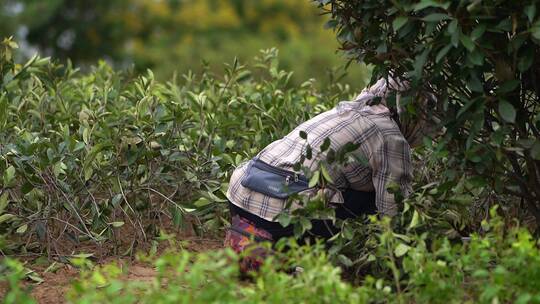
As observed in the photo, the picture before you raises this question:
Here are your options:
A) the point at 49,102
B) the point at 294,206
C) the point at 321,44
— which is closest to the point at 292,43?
the point at 321,44

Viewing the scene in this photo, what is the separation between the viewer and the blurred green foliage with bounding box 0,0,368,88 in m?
25.3

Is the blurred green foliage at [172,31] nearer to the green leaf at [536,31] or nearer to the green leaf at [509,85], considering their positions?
the green leaf at [509,85]

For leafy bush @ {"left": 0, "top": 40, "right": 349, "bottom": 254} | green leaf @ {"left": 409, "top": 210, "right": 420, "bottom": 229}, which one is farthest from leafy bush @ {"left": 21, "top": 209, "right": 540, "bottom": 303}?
leafy bush @ {"left": 0, "top": 40, "right": 349, "bottom": 254}

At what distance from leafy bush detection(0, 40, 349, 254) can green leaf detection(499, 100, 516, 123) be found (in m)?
1.67

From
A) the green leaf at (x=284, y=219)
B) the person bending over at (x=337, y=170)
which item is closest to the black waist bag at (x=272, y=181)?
the person bending over at (x=337, y=170)

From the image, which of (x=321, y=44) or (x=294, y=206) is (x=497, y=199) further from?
(x=321, y=44)

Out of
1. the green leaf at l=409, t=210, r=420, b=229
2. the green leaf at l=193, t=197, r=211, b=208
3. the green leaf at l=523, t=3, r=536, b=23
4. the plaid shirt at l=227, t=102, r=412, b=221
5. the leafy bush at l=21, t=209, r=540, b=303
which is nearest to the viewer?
the leafy bush at l=21, t=209, r=540, b=303

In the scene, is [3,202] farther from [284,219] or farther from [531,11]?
[531,11]

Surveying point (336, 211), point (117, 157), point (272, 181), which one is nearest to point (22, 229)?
point (117, 157)

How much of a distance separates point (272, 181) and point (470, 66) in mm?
1191

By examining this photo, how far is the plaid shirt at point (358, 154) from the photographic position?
4.58 m

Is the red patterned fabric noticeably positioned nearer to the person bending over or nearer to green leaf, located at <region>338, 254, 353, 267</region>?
the person bending over

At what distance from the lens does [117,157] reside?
16.6ft

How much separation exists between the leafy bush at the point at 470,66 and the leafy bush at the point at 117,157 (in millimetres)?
1162
